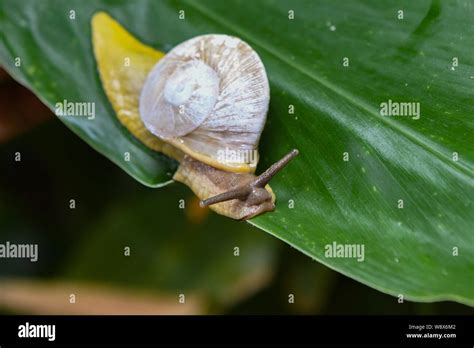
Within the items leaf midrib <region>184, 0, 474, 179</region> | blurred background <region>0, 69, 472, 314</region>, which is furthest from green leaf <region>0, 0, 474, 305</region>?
blurred background <region>0, 69, 472, 314</region>

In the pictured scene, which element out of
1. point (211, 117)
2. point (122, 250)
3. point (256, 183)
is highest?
point (211, 117)

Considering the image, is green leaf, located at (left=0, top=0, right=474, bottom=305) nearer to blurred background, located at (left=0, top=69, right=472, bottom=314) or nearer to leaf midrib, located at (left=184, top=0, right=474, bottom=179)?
leaf midrib, located at (left=184, top=0, right=474, bottom=179)

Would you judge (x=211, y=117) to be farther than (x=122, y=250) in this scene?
No

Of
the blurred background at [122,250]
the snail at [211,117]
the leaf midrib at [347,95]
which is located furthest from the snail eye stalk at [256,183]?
the blurred background at [122,250]

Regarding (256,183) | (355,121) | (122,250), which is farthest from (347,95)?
(122,250)

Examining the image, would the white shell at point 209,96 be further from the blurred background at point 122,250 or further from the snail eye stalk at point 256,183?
the blurred background at point 122,250

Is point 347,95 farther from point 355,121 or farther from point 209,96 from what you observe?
point 209,96
